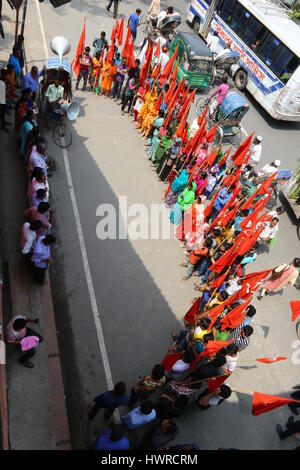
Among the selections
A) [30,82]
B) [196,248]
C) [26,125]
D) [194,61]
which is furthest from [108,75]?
[196,248]

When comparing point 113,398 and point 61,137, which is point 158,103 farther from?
point 113,398

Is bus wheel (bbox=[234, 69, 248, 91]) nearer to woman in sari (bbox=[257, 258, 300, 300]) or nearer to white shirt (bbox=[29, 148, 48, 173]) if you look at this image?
woman in sari (bbox=[257, 258, 300, 300])

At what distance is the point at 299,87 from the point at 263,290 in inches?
338

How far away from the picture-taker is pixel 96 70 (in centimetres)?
1227

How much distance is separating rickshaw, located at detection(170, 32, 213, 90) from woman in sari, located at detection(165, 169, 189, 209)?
6485 millimetres

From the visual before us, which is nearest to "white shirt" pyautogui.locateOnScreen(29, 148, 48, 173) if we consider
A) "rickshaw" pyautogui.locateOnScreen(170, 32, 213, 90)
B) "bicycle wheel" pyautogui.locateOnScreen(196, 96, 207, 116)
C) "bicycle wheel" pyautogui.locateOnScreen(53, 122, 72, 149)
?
"bicycle wheel" pyautogui.locateOnScreen(53, 122, 72, 149)

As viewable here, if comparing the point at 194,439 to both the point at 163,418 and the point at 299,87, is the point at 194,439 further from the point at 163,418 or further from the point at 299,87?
the point at 299,87

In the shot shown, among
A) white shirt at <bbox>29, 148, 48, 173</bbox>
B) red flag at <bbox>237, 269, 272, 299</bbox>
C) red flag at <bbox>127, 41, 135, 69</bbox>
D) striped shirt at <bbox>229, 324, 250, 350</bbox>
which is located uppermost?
red flag at <bbox>127, 41, 135, 69</bbox>

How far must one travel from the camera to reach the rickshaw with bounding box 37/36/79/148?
407 inches

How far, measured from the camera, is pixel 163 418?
5629mm

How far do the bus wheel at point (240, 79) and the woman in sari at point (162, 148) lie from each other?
7.58 meters

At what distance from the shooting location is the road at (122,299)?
263 inches

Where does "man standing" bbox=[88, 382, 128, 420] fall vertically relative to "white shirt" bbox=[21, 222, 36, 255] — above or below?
below
